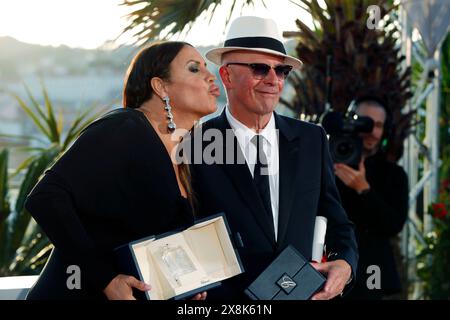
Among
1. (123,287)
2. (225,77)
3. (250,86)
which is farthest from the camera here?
(225,77)

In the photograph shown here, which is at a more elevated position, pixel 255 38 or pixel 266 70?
pixel 255 38

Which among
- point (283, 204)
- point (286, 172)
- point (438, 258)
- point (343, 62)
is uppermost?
point (343, 62)

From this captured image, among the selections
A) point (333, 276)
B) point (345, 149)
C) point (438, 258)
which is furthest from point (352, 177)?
point (438, 258)

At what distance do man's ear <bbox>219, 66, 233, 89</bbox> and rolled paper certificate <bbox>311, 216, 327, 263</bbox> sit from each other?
0.64m

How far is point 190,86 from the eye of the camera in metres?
2.63

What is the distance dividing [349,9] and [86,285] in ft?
13.9

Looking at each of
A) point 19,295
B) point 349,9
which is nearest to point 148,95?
point 19,295

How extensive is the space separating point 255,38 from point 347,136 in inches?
51.6

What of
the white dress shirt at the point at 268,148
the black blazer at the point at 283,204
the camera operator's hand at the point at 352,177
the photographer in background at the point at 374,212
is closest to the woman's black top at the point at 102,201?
the black blazer at the point at 283,204

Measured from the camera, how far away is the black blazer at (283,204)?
8.85 feet

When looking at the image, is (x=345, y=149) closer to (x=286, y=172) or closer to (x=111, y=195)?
(x=286, y=172)

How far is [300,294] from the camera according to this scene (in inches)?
98.6

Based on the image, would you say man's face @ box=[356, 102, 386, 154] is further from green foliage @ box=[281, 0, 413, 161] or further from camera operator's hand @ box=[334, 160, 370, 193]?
green foliage @ box=[281, 0, 413, 161]

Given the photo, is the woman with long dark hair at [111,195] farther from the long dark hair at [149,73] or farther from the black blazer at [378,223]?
the black blazer at [378,223]
